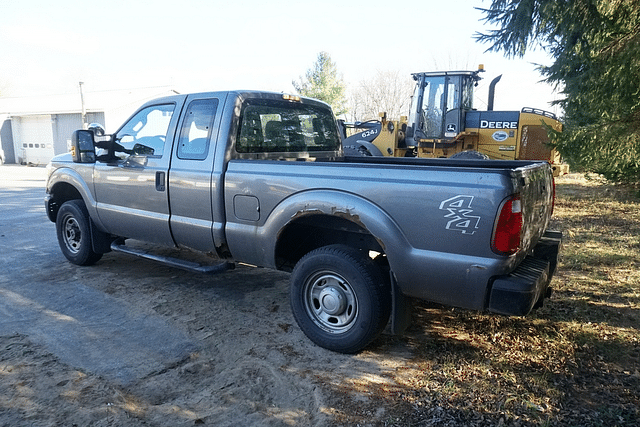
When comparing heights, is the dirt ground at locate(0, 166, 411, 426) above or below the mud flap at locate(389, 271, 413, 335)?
below

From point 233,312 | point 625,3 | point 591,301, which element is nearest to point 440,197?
point 233,312

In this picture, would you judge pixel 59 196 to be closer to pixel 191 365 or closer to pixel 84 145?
pixel 84 145

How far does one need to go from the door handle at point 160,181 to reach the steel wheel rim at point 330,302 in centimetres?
188

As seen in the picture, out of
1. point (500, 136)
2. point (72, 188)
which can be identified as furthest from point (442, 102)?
point (72, 188)

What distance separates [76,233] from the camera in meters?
5.89

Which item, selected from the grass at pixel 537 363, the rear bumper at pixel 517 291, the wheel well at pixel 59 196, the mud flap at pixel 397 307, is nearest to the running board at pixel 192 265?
the wheel well at pixel 59 196

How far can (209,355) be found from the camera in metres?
3.63

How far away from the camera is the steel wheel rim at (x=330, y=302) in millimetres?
3674

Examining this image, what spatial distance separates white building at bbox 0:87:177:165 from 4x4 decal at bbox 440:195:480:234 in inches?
1136

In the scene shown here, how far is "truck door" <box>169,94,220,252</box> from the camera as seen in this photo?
14.1 ft

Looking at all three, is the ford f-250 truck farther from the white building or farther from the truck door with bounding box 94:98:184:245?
the white building

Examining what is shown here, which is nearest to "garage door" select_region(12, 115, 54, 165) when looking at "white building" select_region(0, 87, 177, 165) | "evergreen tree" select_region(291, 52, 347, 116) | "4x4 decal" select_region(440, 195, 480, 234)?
"white building" select_region(0, 87, 177, 165)

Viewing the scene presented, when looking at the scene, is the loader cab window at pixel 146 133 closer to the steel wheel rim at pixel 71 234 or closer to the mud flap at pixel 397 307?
the steel wheel rim at pixel 71 234

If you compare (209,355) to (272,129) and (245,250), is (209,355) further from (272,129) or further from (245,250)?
(272,129)
